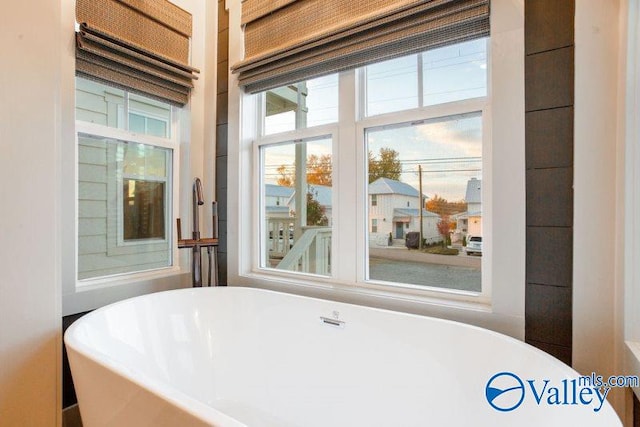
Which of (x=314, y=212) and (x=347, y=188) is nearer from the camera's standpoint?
(x=347, y=188)

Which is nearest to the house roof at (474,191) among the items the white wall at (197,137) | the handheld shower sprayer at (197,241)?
the handheld shower sprayer at (197,241)

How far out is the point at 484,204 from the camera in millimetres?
1521

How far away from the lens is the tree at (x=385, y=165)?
178cm

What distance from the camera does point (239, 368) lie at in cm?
175

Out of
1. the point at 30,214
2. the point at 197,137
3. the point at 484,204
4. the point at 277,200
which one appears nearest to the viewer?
the point at 30,214

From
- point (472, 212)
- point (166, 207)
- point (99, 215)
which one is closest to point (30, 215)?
point (99, 215)

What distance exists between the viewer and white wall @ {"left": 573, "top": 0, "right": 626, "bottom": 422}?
3.81ft

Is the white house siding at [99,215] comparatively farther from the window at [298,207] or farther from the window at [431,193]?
the window at [431,193]

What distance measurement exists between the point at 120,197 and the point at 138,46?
0.93m

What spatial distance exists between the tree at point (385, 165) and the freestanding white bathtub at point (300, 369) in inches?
29.0

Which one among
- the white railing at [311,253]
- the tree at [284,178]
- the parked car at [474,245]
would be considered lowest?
the white railing at [311,253]

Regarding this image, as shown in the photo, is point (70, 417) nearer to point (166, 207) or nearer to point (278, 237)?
point (166, 207)

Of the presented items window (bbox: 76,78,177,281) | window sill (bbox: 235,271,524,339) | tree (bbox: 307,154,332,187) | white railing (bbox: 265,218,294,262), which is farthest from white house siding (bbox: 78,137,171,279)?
tree (bbox: 307,154,332,187)

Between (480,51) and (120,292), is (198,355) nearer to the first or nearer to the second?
(120,292)
